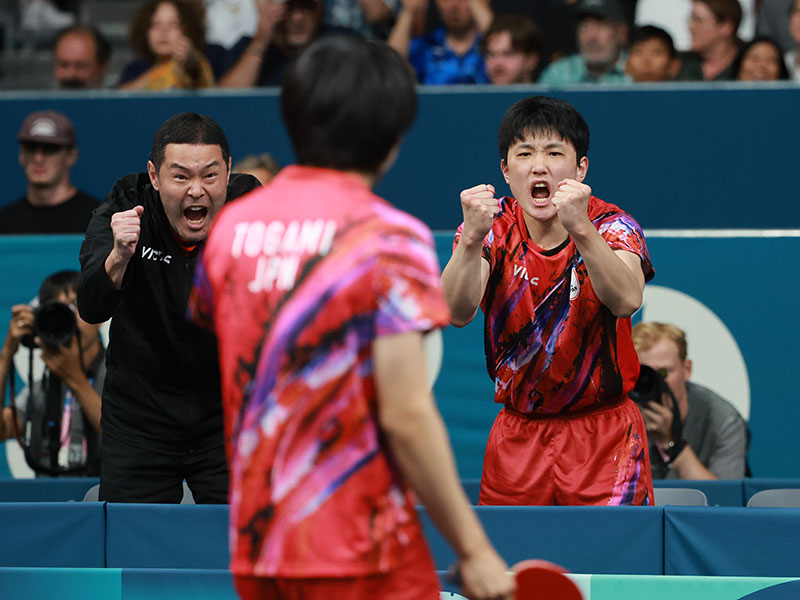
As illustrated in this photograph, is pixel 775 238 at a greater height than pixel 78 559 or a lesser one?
greater

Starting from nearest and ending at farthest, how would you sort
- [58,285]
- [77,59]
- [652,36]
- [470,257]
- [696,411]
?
[470,257] → [696,411] → [58,285] → [652,36] → [77,59]

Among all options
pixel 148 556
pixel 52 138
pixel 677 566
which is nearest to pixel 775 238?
pixel 677 566

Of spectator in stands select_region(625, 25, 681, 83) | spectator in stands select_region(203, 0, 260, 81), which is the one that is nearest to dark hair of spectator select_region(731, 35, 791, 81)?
spectator in stands select_region(625, 25, 681, 83)

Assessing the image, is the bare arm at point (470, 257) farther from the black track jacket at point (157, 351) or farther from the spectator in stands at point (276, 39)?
the spectator in stands at point (276, 39)

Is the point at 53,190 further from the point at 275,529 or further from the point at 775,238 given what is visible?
the point at 275,529

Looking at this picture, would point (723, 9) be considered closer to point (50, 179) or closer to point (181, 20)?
point (181, 20)

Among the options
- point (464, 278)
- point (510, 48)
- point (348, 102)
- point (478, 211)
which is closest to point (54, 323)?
point (464, 278)

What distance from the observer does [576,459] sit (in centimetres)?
343

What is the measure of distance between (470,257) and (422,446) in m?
1.56

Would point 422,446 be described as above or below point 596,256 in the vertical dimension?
below

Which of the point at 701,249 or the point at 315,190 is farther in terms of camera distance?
the point at 701,249

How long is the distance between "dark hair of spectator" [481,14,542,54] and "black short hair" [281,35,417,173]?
4.60 m

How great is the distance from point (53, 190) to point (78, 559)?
2.85 metres

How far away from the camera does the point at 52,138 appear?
578 cm
